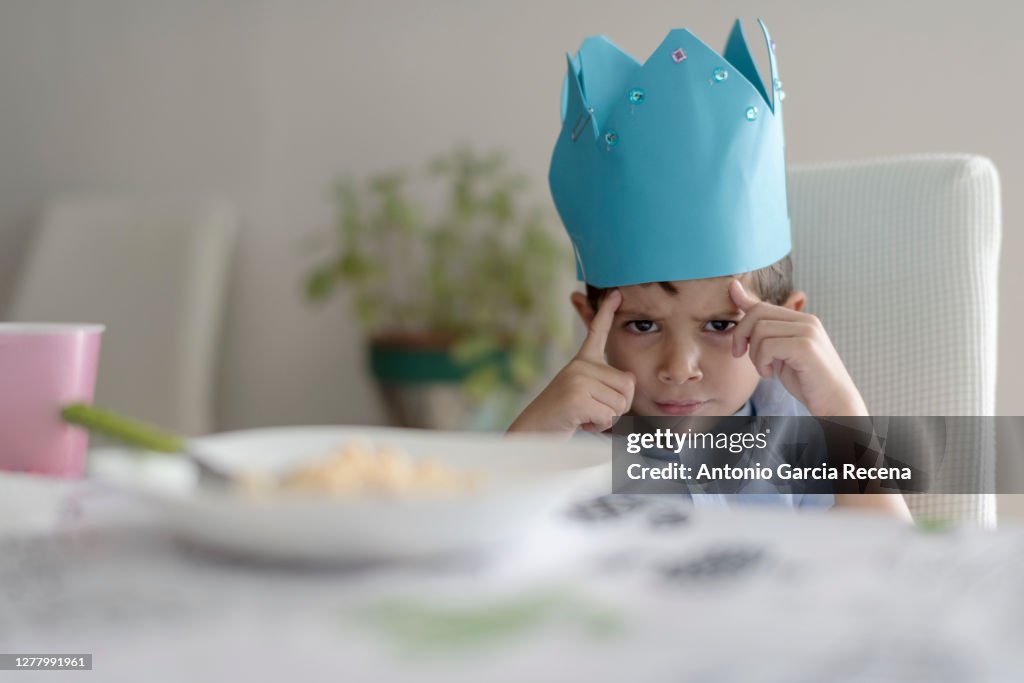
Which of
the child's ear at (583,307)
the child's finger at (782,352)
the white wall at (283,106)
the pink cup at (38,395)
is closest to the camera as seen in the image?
the pink cup at (38,395)

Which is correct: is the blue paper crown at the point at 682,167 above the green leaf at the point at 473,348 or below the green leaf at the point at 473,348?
above

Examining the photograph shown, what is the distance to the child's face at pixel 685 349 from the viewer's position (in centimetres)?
103

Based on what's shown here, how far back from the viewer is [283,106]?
2.46 metres

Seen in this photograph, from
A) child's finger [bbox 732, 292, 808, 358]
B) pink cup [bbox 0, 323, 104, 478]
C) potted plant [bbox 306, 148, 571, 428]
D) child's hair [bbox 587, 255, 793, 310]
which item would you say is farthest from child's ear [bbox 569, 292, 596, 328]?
potted plant [bbox 306, 148, 571, 428]

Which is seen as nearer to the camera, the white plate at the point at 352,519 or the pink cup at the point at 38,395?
the white plate at the point at 352,519

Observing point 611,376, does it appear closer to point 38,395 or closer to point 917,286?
point 917,286

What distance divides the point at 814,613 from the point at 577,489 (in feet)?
0.38

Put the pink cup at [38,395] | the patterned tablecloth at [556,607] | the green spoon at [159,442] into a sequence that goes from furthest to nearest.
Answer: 1. the pink cup at [38,395]
2. the green spoon at [159,442]
3. the patterned tablecloth at [556,607]

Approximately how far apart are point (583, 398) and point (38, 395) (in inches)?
20.8

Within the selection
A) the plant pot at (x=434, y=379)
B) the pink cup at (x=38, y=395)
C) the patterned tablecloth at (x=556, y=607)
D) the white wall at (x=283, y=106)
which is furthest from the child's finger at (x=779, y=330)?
the plant pot at (x=434, y=379)

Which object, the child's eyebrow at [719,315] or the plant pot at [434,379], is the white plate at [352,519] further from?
the plant pot at [434,379]

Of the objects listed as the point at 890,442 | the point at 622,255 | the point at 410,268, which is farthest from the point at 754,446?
the point at 410,268

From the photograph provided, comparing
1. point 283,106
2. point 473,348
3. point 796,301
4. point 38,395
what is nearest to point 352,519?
point 38,395

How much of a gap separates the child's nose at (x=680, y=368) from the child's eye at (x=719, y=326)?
1.2 inches
